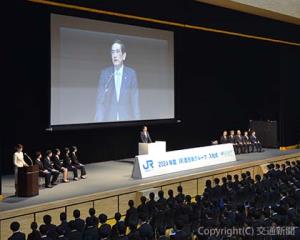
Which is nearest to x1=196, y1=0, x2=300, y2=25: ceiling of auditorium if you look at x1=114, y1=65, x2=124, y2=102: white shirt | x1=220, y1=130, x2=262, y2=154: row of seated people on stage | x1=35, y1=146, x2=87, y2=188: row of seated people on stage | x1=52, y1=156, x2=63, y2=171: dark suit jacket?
x1=114, y1=65, x2=124, y2=102: white shirt

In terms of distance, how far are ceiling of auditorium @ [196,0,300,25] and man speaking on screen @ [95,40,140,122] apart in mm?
3358

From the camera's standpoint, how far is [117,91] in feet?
49.9

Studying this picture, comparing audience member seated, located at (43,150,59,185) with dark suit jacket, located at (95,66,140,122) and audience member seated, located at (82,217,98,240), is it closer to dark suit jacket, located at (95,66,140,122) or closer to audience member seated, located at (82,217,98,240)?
dark suit jacket, located at (95,66,140,122)

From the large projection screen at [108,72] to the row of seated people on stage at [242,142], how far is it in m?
2.14

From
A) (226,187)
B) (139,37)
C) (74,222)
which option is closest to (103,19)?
(139,37)

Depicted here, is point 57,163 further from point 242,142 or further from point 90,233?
A: point 242,142

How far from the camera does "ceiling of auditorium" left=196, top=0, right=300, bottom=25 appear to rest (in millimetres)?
14056

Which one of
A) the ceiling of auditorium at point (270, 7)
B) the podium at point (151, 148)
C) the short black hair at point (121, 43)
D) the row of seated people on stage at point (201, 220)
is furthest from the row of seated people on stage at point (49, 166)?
the ceiling of auditorium at point (270, 7)

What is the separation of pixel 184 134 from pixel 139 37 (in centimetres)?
466

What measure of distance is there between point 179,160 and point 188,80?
593 cm

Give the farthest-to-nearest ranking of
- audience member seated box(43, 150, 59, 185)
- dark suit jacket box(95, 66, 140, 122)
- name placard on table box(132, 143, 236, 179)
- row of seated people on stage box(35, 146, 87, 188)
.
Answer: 1. dark suit jacket box(95, 66, 140, 122)
2. name placard on table box(132, 143, 236, 179)
3. audience member seated box(43, 150, 59, 185)
4. row of seated people on stage box(35, 146, 87, 188)

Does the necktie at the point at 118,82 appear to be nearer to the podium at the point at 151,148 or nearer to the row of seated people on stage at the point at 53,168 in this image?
the podium at the point at 151,148

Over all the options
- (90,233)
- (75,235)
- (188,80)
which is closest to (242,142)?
(188,80)

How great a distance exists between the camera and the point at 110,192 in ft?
36.4
